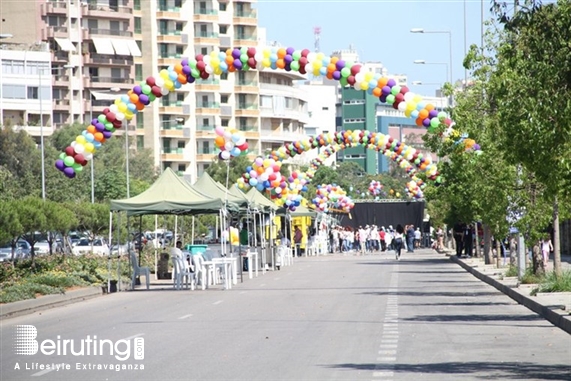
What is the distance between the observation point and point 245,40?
142125 mm

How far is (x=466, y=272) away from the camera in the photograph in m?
46.9

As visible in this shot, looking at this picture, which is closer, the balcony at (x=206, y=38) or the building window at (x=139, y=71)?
the building window at (x=139, y=71)

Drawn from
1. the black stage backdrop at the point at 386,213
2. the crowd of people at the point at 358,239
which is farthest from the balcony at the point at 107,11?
the crowd of people at the point at 358,239

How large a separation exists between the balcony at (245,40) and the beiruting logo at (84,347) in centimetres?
12116

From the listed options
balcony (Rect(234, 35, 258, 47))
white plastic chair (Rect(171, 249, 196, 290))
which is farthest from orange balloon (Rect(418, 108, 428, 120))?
balcony (Rect(234, 35, 258, 47))

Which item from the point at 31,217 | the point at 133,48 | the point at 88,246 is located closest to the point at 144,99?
the point at 31,217

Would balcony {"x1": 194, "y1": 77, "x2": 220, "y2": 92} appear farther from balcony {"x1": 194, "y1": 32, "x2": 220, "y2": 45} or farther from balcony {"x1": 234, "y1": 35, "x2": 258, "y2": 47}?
balcony {"x1": 234, "y1": 35, "x2": 258, "y2": 47}

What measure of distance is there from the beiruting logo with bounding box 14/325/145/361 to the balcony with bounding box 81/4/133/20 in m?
107

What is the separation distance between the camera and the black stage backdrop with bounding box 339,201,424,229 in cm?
10619

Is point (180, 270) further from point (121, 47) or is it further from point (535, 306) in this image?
point (121, 47)

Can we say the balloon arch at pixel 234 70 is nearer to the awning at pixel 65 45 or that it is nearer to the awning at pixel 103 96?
the awning at pixel 103 96

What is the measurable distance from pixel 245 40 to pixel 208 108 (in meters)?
8.33

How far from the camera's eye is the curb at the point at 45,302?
27359 millimetres

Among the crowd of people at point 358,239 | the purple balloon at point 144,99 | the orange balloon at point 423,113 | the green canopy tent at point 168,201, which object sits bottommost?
the crowd of people at point 358,239
